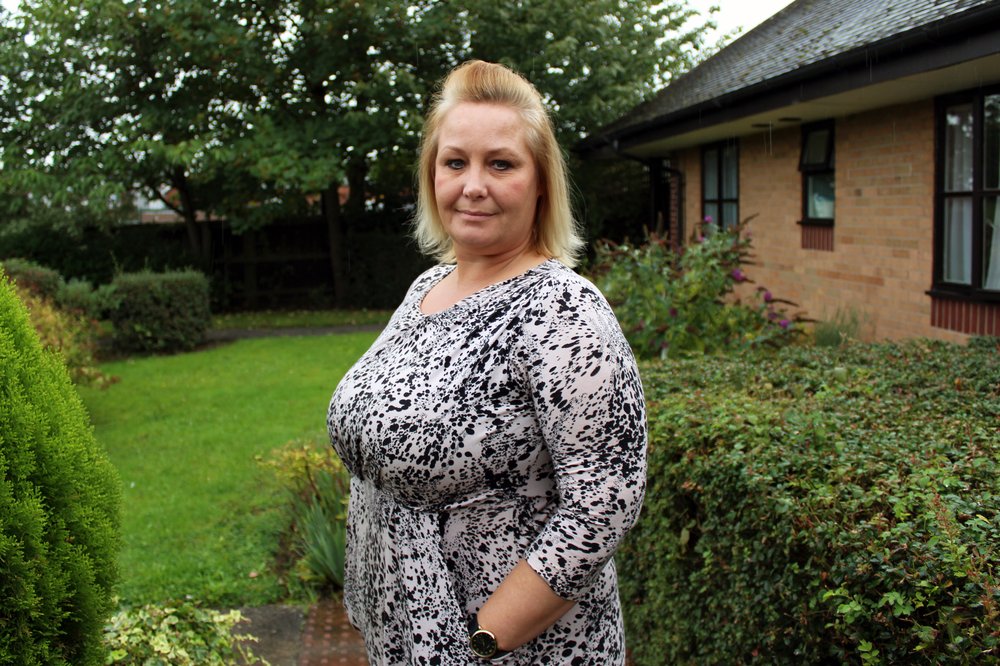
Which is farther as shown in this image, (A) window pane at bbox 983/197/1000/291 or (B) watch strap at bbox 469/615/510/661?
(A) window pane at bbox 983/197/1000/291

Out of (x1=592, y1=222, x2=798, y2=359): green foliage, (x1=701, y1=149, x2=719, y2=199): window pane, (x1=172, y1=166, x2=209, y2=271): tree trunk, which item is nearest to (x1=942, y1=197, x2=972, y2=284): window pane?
(x1=592, y1=222, x2=798, y2=359): green foliage

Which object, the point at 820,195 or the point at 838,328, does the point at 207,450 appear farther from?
the point at 820,195

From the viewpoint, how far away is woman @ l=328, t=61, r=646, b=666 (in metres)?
1.75

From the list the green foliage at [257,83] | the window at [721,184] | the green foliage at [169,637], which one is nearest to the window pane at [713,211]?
the window at [721,184]

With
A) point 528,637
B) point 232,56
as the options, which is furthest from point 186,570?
point 232,56

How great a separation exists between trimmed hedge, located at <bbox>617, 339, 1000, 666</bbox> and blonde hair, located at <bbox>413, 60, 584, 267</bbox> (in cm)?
98

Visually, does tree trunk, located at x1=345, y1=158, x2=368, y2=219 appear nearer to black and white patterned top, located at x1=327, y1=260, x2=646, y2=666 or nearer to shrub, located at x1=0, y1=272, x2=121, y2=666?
shrub, located at x1=0, y1=272, x2=121, y2=666

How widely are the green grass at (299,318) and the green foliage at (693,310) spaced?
1072cm

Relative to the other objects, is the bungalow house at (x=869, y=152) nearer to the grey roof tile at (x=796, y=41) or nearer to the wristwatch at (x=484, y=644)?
the grey roof tile at (x=796, y=41)

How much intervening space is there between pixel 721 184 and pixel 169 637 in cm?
1272

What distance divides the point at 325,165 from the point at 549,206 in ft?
49.8

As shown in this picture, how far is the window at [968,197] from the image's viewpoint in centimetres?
779

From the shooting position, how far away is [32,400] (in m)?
2.12

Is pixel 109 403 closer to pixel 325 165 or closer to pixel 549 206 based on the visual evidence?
pixel 325 165
